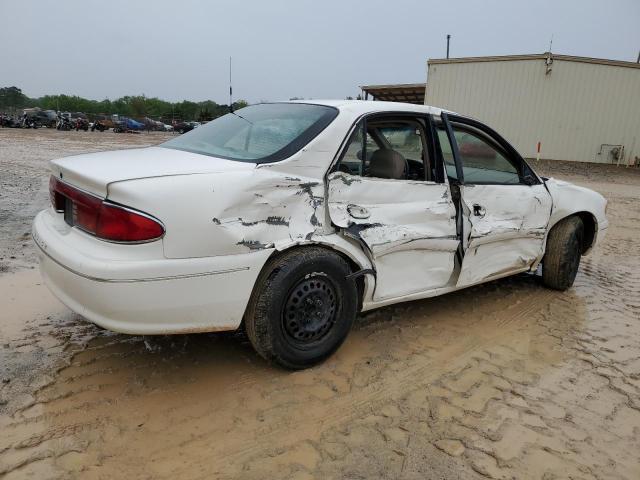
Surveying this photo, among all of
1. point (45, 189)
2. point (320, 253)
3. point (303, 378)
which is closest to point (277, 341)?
point (303, 378)

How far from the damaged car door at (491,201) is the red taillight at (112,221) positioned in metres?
2.13

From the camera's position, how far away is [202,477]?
6.79ft

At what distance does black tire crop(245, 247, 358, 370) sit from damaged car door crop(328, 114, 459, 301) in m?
0.24

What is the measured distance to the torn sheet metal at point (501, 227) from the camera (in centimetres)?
352

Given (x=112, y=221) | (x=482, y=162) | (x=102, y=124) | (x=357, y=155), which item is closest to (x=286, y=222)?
(x=357, y=155)

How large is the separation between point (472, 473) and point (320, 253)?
1.33 meters

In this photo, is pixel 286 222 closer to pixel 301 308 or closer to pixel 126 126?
pixel 301 308

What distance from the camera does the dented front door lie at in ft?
9.40

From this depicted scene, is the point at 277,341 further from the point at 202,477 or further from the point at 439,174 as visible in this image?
the point at 439,174

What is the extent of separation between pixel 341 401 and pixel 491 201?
195 cm

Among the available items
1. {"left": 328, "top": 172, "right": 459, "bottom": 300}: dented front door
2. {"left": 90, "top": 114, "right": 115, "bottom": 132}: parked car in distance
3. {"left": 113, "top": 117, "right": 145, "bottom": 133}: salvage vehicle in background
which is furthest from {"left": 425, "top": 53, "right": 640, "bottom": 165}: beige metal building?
{"left": 113, "top": 117, "right": 145, "bottom": 133}: salvage vehicle in background

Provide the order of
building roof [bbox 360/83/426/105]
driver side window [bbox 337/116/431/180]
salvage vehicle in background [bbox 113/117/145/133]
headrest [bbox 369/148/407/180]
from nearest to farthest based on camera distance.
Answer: driver side window [bbox 337/116/431/180] < headrest [bbox 369/148/407/180] < building roof [bbox 360/83/426/105] < salvage vehicle in background [bbox 113/117/145/133]

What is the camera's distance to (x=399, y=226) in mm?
3084

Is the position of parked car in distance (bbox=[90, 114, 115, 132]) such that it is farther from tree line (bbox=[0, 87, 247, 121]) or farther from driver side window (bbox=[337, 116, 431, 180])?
driver side window (bbox=[337, 116, 431, 180])
